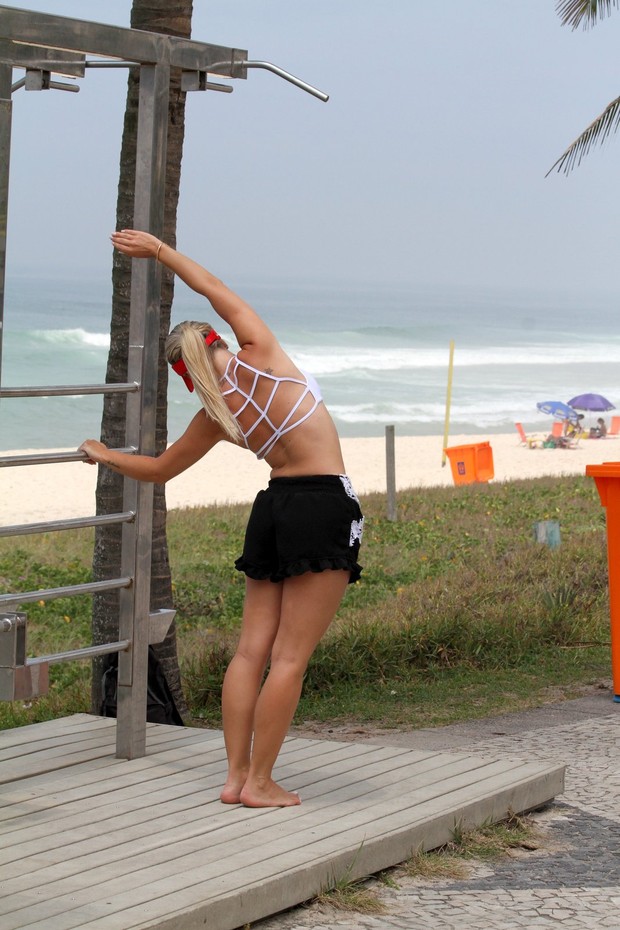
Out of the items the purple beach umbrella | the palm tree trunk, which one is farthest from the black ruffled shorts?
the purple beach umbrella

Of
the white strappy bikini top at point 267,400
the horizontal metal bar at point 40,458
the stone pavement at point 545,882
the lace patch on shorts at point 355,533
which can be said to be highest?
the white strappy bikini top at point 267,400

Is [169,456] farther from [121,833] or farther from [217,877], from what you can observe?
[217,877]

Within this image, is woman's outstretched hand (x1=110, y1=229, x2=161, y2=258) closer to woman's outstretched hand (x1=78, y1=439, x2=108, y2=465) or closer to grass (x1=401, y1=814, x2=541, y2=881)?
woman's outstretched hand (x1=78, y1=439, x2=108, y2=465)

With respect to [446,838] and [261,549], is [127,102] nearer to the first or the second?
[261,549]

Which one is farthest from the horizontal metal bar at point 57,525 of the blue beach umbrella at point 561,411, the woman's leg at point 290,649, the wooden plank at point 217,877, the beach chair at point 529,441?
the blue beach umbrella at point 561,411

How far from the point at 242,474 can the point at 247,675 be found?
2260cm

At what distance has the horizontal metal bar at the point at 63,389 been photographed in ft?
14.3

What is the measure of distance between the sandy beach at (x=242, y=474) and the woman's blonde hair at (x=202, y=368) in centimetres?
1541

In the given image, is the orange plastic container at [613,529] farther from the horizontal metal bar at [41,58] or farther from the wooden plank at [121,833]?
the horizontal metal bar at [41,58]

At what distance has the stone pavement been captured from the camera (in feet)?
12.3

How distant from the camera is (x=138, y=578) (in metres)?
5.02

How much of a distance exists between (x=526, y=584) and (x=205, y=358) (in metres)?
5.53

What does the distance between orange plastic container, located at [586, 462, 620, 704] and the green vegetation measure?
0.47 metres

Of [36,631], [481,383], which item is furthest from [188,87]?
[481,383]
